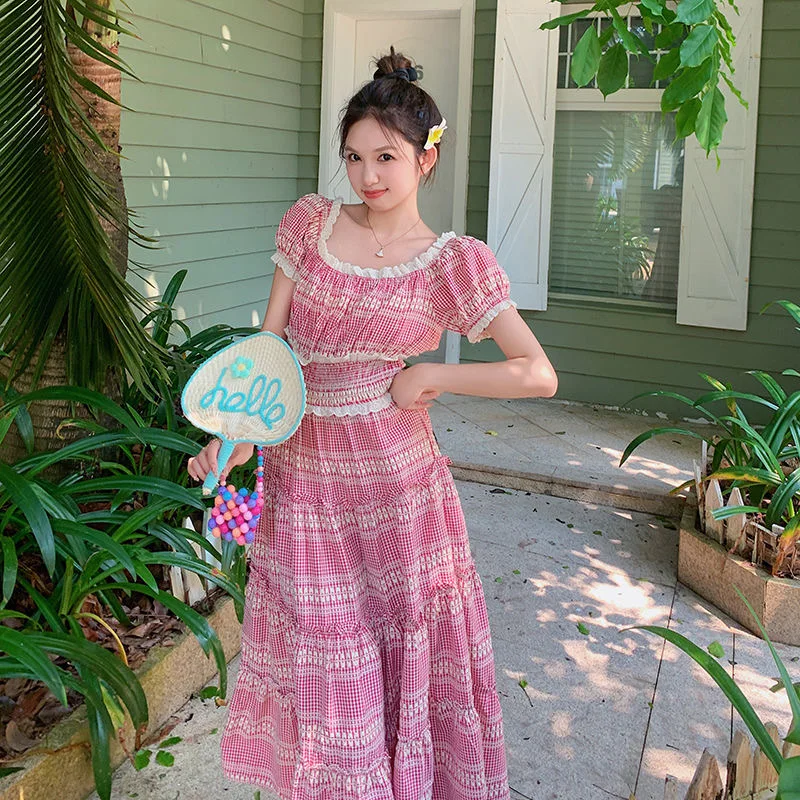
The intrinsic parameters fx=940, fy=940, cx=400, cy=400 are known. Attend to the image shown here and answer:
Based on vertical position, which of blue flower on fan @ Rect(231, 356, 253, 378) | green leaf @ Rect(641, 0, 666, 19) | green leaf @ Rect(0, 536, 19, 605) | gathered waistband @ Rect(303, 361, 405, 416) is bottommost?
green leaf @ Rect(0, 536, 19, 605)

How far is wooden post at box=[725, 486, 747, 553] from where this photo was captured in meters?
3.34

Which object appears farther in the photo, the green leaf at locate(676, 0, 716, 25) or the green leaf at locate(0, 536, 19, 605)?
the green leaf at locate(0, 536, 19, 605)

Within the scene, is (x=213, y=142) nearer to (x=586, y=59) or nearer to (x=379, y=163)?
(x=586, y=59)

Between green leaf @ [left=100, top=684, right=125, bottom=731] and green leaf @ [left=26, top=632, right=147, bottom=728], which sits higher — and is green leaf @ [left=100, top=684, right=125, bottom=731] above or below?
below

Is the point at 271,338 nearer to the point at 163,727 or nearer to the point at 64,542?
the point at 64,542

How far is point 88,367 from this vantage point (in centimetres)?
273

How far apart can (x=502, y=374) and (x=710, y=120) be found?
36.7 inches

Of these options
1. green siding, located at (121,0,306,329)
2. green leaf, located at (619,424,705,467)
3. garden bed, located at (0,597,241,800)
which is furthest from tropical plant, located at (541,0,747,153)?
green siding, located at (121,0,306,329)

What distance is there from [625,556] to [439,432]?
64.4 inches

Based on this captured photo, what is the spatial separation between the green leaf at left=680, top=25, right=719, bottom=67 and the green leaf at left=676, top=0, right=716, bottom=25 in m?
0.03

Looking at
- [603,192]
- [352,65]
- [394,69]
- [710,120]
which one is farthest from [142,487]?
[352,65]

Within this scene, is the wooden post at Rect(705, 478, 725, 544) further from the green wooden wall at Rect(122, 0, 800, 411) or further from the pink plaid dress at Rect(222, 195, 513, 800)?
the green wooden wall at Rect(122, 0, 800, 411)

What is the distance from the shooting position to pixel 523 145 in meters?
5.84

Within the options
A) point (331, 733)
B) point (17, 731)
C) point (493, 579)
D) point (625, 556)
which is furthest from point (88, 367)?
point (625, 556)
